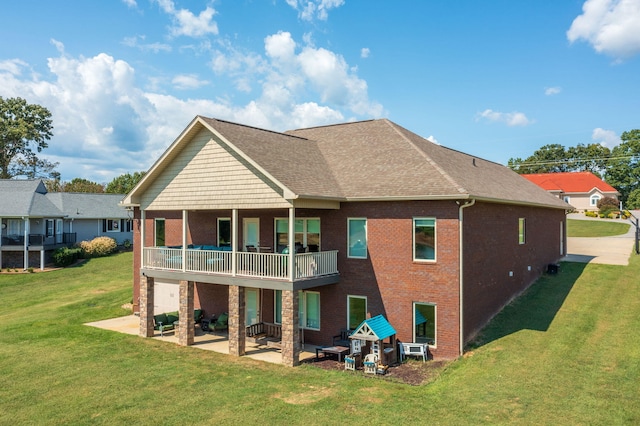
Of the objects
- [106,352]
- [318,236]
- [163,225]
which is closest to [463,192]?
[318,236]

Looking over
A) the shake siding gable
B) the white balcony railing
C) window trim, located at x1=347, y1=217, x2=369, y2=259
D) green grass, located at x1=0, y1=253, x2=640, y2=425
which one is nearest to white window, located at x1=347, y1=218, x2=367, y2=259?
window trim, located at x1=347, y1=217, x2=369, y2=259

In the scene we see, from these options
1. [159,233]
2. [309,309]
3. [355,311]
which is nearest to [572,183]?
[355,311]

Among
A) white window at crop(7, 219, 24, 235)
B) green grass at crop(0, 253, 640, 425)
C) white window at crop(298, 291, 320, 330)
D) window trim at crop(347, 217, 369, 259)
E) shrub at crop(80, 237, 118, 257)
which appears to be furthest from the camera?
shrub at crop(80, 237, 118, 257)

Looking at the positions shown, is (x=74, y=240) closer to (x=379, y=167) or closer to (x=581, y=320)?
(x=379, y=167)

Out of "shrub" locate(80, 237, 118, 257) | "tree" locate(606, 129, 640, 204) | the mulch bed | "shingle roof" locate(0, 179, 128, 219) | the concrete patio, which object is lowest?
the concrete patio

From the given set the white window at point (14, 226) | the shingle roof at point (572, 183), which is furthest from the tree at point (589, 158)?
the white window at point (14, 226)

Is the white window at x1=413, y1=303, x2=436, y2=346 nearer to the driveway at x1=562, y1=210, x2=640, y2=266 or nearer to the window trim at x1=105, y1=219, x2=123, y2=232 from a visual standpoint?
the driveway at x1=562, y1=210, x2=640, y2=266

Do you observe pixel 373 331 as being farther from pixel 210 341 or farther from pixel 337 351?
pixel 210 341
